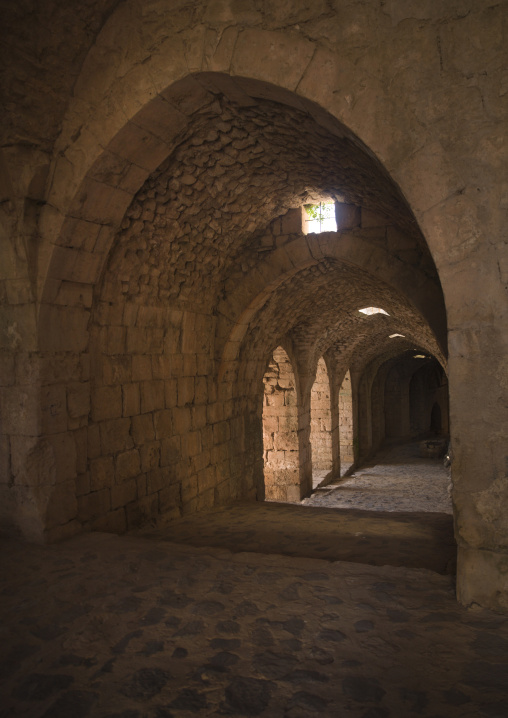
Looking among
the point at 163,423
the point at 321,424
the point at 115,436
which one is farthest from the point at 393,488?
the point at 115,436

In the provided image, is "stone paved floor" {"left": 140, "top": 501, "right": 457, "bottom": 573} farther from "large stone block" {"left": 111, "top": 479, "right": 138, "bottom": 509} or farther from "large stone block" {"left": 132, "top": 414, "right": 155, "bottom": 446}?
"large stone block" {"left": 132, "top": 414, "right": 155, "bottom": 446}

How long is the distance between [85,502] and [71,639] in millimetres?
1648

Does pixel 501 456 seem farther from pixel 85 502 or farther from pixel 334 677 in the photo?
pixel 85 502

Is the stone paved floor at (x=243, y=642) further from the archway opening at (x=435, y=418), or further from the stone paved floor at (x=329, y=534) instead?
the archway opening at (x=435, y=418)

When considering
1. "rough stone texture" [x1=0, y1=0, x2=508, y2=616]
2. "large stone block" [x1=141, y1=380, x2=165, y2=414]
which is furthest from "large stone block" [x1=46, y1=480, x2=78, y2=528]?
"large stone block" [x1=141, y1=380, x2=165, y2=414]

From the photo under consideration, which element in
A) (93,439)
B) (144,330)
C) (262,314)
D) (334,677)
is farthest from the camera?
(262,314)

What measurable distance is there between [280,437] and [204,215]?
6.43 metres

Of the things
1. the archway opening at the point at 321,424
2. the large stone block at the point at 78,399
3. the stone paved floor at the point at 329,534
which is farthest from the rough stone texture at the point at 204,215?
the archway opening at the point at 321,424

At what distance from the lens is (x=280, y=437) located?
33.4 feet

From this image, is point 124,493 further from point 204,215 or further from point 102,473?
point 204,215

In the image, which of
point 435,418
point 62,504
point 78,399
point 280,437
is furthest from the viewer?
point 435,418

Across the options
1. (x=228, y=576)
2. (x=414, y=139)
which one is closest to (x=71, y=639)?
(x=228, y=576)

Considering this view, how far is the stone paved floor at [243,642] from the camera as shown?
184 centimetres

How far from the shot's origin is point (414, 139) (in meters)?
2.42
